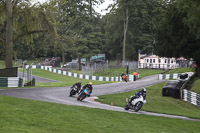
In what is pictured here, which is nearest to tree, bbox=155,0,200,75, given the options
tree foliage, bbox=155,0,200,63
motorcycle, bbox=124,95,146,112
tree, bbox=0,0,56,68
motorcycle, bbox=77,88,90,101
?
tree foliage, bbox=155,0,200,63

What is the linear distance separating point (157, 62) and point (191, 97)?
122 feet

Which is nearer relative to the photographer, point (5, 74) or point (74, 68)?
point (5, 74)

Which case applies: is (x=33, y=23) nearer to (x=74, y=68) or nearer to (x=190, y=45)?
(x=190, y=45)

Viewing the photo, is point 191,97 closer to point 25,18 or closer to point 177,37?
point 177,37

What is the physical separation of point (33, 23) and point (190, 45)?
593 inches

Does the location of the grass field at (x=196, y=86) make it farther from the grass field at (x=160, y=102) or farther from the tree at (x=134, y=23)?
the tree at (x=134, y=23)

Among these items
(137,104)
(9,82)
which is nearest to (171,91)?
(137,104)

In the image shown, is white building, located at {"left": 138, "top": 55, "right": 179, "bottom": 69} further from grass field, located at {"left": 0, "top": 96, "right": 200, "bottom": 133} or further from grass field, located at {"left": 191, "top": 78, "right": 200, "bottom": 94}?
grass field, located at {"left": 0, "top": 96, "right": 200, "bottom": 133}

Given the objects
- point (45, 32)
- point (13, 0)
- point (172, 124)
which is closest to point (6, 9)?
point (13, 0)

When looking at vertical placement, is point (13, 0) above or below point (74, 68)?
above

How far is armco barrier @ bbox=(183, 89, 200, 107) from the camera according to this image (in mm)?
24198

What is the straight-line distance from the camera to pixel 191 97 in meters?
25.2

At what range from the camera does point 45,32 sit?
2898 cm

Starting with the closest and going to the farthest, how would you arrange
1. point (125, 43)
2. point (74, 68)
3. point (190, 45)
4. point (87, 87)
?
point (87, 87) < point (190, 45) < point (74, 68) < point (125, 43)
